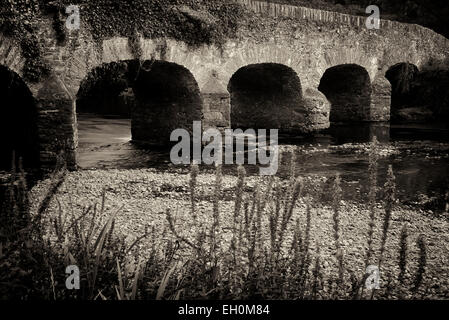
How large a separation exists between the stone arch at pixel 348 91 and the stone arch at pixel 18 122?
35.5 ft

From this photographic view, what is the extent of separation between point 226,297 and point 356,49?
13.1 metres

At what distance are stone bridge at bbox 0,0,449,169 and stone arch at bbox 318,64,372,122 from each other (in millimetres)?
38

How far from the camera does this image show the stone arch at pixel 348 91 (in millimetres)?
16000

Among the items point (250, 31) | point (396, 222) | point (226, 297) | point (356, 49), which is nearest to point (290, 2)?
point (356, 49)

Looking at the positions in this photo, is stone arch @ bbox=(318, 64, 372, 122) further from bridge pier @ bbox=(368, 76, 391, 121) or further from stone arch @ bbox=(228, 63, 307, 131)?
stone arch @ bbox=(228, 63, 307, 131)

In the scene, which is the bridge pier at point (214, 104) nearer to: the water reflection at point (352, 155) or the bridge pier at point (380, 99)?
the water reflection at point (352, 155)

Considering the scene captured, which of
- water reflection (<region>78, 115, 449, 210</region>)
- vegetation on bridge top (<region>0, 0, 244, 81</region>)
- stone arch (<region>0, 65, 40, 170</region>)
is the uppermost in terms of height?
vegetation on bridge top (<region>0, 0, 244, 81</region>)

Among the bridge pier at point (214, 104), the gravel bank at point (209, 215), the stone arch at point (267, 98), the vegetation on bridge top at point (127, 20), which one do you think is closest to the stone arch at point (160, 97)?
the bridge pier at point (214, 104)

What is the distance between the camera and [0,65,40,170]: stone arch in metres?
8.62

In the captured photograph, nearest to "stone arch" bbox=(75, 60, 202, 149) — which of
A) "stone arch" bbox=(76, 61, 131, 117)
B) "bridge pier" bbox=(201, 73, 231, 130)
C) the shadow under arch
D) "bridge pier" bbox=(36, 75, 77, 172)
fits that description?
the shadow under arch

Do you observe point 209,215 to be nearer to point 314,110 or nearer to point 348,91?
point 314,110

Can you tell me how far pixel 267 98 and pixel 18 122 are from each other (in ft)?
25.1

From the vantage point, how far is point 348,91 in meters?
16.8
